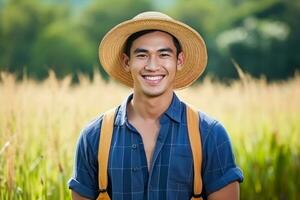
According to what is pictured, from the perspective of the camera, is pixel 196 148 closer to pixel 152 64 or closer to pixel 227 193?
pixel 227 193

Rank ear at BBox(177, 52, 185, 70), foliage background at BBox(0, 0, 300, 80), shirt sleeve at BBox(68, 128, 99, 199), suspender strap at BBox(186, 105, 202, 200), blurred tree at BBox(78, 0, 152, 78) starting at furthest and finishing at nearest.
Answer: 1. blurred tree at BBox(78, 0, 152, 78)
2. foliage background at BBox(0, 0, 300, 80)
3. ear at BBox(177, 52, 185, 70)
4. shirt sleeve at BBox(68, 128, 99, 199)
5. suspender strap at BBox(186, 105, 202, 200)

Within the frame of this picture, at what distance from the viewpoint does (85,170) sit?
3436 mm

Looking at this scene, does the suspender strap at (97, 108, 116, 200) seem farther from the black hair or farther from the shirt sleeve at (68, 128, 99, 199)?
the black hair

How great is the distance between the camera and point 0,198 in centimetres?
434

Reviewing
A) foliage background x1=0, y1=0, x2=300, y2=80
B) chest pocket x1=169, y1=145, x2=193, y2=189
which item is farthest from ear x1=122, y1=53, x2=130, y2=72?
foliage background x1=0, y1=0, x2=300, y2=80

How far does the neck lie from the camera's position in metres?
3.44

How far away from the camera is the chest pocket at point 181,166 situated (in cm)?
331

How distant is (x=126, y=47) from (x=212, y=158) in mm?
702

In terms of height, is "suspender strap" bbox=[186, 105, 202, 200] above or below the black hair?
below

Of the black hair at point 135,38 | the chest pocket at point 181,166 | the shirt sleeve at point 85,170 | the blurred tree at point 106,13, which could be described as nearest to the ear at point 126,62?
the black hair at point 135,38

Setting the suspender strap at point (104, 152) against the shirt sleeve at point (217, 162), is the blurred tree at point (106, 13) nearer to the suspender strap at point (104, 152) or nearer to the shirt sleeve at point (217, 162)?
→ the suspender strap at point (104, 152)

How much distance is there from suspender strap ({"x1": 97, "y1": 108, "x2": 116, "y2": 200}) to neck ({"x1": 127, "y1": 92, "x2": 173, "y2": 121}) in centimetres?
12

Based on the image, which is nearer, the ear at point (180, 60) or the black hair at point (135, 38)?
the black hair at point (135, 38)

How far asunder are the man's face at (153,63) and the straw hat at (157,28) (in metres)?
0.05
